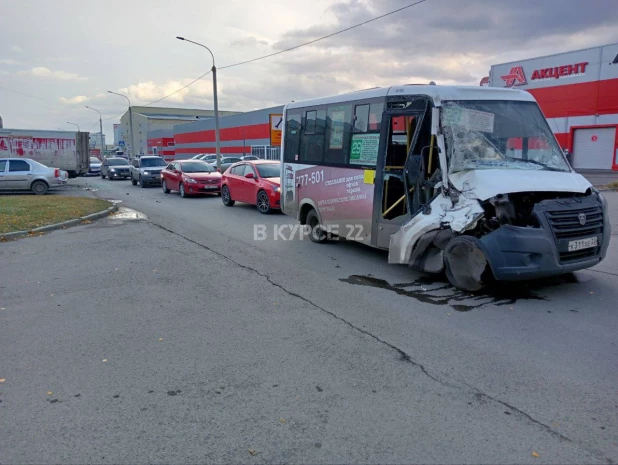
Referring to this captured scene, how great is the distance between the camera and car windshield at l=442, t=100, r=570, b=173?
634 centimetres

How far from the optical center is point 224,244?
984 cm

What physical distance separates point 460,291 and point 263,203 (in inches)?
360

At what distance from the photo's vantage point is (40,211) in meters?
14.0

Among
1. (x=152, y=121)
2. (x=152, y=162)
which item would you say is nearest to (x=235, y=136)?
(x=152, y=162)

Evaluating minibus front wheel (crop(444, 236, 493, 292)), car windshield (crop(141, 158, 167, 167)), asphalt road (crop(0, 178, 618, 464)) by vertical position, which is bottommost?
asphalt road (crop(0, 178, 618, 464))

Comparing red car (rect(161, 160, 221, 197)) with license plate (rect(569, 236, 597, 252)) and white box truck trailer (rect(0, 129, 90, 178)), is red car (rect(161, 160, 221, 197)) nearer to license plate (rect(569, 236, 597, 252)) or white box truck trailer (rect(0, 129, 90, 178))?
white box truck trailer (rect(0, 129, 90, 178))

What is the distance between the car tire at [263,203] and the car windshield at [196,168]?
21.9 feet

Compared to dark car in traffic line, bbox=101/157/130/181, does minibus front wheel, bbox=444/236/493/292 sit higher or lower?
lower

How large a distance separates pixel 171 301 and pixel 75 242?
5272 millimetres

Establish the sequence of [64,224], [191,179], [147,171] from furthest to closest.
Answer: [147,171] → [191,179] → [64,224]

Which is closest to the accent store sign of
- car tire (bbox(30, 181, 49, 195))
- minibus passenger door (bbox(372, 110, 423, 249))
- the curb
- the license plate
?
minibus passenger door (bbox(372, 110, 423, 249))

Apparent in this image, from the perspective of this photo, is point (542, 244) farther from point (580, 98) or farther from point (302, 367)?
point (580, 98)

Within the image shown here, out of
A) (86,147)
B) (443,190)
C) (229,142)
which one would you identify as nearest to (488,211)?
(443,190)

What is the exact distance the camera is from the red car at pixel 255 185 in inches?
562
